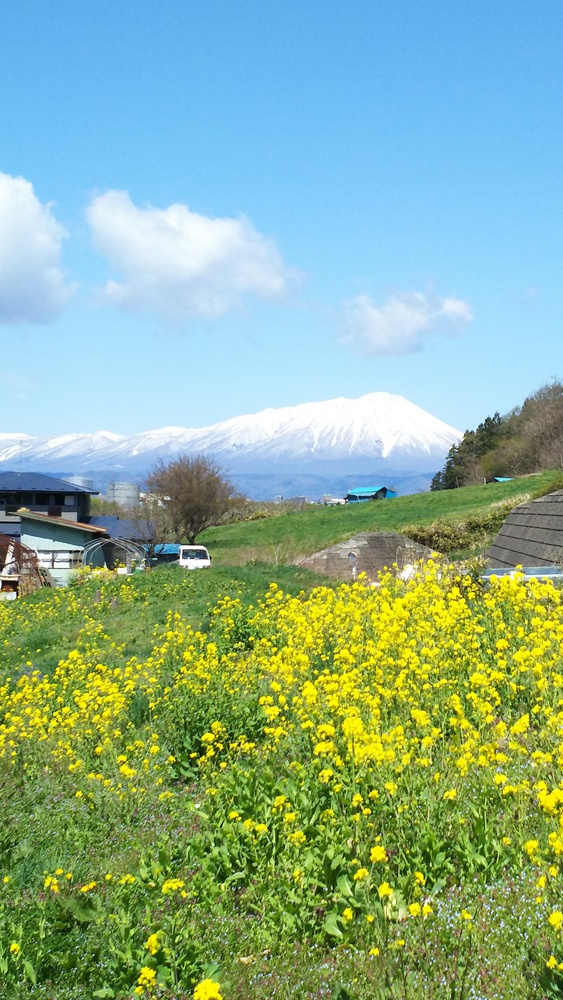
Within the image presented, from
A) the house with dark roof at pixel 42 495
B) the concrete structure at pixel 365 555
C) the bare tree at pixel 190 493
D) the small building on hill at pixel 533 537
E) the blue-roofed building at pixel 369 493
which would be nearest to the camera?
the small building on hill at pixel 533 537

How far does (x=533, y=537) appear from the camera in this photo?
13227 mm

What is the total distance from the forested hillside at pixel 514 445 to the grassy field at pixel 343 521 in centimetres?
812

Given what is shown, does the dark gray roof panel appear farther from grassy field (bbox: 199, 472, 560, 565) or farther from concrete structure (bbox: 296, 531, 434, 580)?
concrete structure (bbox: 296, 531, 434, 580)

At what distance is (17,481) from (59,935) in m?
56.7

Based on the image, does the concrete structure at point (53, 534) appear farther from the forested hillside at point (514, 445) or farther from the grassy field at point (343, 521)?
the forested hillside at point (514, 445)

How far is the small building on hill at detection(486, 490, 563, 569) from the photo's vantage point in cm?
1216

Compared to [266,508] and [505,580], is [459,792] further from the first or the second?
[266,508]

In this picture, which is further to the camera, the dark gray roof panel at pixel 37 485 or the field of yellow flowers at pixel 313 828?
the dark gray roof panel at pixel 37 485

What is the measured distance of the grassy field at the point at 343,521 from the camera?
129ft

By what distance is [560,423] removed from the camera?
60812 millimetres

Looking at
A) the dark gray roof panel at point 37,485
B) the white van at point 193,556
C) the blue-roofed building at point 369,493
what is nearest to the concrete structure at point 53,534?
the white van at point 193,556

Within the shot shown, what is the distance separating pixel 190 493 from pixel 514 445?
32559 mm

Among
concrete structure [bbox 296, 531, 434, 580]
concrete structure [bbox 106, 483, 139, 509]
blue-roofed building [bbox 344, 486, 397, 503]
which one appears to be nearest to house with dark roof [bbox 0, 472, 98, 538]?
concrete structure [bbox 296, 531, 434, 580]

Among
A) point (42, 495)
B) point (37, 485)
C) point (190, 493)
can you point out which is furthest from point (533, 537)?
point (37, 485)
